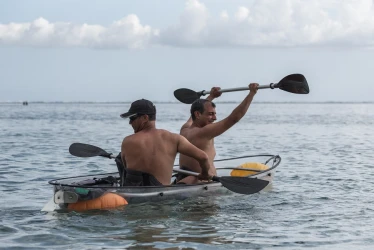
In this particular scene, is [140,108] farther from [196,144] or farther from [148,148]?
[196,144]

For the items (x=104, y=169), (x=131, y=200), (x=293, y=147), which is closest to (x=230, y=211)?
(x=131, y=200)

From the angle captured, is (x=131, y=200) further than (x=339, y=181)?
No

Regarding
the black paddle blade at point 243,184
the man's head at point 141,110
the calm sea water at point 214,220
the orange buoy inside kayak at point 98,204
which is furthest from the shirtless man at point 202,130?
the orange buoy inside kayak at point 98,204

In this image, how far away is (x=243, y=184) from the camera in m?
11.4

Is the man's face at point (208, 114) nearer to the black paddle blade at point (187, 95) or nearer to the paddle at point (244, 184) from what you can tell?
the paddle at point (244, 184)

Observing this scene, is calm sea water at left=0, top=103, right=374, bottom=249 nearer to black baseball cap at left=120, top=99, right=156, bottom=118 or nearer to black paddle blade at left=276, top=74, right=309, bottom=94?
black baseball cap at left=120, top=99, right=156, bottom=118

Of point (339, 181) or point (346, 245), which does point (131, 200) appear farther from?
point (339, 181)

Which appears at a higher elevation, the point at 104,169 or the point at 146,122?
the point at 146,122

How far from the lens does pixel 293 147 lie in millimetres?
28906

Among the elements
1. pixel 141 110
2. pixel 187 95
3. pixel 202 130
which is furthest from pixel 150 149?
pixel 187 95

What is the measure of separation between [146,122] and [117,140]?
23419 mm

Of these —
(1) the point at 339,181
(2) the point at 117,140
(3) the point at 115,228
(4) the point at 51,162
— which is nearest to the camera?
(3) the point at 115,228

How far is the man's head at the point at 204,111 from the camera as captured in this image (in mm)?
11859

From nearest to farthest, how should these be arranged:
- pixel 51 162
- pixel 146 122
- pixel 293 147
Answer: pixel 146 122 → pixel 51 162 → pixel 293 147
